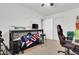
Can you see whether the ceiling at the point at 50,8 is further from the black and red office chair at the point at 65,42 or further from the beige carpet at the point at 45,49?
the beige carpet at the point at 45,49

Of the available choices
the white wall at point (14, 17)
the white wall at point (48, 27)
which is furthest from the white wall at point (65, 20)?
the white wall at point (14, 17)

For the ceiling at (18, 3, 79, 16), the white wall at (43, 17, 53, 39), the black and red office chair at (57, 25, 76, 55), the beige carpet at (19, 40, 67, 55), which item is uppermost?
the ceiling at (18, 3, 79, 16)

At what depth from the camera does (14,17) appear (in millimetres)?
1639

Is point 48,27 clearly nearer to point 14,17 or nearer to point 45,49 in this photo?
point 45,49

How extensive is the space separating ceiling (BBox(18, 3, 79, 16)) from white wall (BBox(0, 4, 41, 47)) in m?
0.05

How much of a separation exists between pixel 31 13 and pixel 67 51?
638 millimetres

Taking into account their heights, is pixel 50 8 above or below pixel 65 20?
above

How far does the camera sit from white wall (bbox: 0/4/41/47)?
1.61 metres

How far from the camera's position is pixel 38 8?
1661mm

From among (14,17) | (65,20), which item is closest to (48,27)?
(65,20)

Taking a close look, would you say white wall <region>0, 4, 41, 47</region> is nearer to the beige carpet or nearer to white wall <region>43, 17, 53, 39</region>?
white wall <region>43, 17, 53, 39</region>

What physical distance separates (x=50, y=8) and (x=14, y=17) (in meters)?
0.46

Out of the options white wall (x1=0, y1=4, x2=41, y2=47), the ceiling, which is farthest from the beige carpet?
the ceiling

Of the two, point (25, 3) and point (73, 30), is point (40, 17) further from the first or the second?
point (73, 30)
